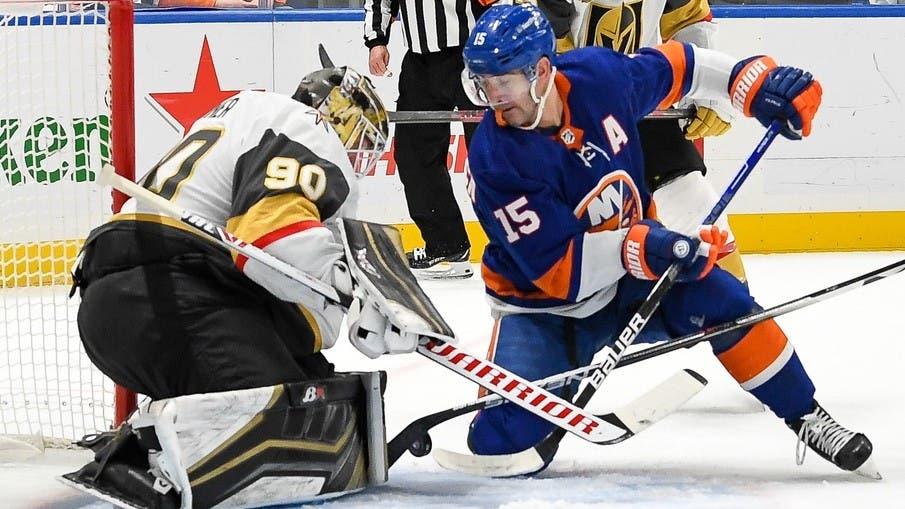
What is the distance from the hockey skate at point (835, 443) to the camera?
2178 mm

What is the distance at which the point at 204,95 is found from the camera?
465cm

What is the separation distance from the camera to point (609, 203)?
236cm

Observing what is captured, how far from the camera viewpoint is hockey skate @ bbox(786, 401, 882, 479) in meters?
2.18

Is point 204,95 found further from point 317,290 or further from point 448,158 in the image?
point 317,290

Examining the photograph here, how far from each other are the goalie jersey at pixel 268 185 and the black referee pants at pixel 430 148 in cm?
237

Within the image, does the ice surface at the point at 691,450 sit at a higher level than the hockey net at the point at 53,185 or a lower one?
lower

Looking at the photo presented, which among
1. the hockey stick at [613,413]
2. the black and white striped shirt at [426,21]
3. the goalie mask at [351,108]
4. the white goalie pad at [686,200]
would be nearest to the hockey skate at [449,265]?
the black and white striped shirt at [426,21]

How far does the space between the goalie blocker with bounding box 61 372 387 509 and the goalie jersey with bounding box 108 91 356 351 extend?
0.16 metres

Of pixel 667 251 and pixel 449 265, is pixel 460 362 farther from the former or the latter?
pixel 449 265

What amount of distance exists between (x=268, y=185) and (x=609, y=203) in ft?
2.22

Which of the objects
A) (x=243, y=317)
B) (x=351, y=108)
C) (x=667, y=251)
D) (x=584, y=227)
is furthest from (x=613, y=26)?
(x=243, y=317)

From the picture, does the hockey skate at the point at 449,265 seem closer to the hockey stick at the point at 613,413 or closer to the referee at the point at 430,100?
the referee at the point at 430,100

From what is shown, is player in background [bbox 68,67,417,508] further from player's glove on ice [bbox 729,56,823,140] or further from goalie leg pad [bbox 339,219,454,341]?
player's glove on ice [bbox 729,56,823,140]

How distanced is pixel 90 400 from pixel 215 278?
677mm
